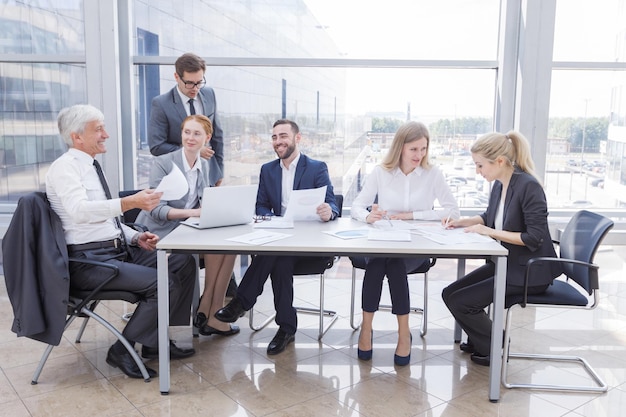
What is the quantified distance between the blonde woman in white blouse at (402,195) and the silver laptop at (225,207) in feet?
2.18

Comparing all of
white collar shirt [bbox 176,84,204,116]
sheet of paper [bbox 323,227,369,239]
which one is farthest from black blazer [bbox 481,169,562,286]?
white collar shirt [bbox 176,84,204,116]

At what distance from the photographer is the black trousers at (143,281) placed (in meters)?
2.91

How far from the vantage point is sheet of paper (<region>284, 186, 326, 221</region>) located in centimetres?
331

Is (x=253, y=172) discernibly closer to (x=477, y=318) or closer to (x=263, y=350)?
(x=263, y=350)

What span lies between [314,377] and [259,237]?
774 millimetres

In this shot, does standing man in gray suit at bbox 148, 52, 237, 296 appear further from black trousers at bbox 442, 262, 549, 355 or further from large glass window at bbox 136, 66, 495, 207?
black trousers at bbox 442, 262, 549, 355

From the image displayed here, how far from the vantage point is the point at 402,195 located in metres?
3.58

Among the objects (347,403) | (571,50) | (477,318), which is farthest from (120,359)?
(571,50)

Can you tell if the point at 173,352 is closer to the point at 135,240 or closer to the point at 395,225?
the point at 135,240

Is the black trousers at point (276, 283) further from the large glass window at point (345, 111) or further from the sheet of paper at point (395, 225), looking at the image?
the large glass window at point (345, 111)

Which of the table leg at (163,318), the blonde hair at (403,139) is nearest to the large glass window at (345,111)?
the blonde hair at (403,139)

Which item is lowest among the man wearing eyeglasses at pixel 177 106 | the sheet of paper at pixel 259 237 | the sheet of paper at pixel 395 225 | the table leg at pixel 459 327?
the table leg at pixel 459 327

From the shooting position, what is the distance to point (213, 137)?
4.23 meters

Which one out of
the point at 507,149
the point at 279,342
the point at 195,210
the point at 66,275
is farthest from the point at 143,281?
the point at 507,149
